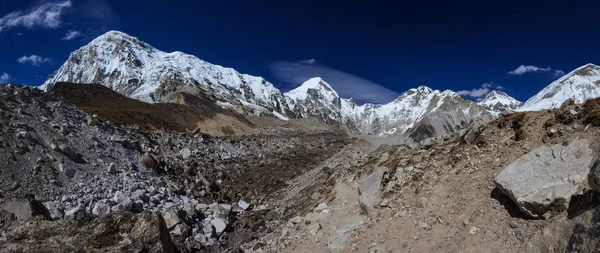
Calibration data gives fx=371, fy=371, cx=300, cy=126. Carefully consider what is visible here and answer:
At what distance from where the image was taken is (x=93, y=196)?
1395 cm

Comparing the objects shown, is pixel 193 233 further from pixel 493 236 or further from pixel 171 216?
pixel 493 236

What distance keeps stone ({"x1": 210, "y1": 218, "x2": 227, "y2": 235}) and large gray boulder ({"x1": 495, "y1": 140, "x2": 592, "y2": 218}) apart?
960 cm

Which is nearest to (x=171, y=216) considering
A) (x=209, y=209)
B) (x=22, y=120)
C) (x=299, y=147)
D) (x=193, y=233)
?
(x=193, y=233)

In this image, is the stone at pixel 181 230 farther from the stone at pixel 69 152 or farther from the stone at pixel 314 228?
the stone at pixel 69 152

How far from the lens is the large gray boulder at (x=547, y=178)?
6.73m

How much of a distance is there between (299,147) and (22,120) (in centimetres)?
2725

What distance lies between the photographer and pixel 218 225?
14.0 metres

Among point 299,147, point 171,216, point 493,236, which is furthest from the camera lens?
point 299,147

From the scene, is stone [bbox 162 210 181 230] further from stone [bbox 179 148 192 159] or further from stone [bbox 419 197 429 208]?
stone [bbox 179 148 192 159]

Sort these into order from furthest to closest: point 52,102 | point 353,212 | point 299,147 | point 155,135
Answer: point 299,147 < point 155,135 < point 52,102 < point 353,212

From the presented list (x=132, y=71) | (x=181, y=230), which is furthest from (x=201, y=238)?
(x=132, y=71)

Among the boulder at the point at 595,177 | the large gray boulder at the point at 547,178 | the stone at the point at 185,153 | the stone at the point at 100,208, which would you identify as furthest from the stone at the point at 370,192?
the stone at the point at 185,153

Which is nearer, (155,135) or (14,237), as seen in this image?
(14,237)

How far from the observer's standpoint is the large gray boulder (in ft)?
22.1
